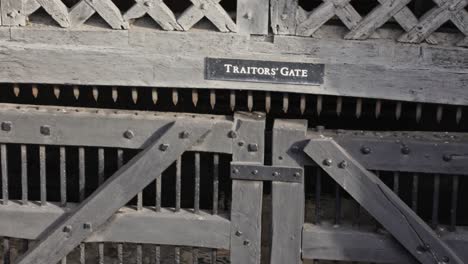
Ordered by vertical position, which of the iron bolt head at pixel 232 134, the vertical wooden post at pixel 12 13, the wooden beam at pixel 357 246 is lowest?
the wooden beam at pixel 357 246

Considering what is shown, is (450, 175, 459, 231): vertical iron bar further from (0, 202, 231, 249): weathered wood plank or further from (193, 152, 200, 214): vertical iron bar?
(193, 152, 200, 214): vertical iron bar

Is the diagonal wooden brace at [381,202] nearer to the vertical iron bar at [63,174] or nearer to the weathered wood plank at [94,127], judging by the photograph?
the weathered wood plank at [94,127]

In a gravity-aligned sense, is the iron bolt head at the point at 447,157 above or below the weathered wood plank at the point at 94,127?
below

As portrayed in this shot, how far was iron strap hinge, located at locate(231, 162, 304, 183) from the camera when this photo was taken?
192 inches

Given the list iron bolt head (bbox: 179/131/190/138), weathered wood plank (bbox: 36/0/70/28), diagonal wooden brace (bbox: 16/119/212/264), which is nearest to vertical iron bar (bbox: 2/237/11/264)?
diagonal wooden brace (bbox: 16/119/212/264)

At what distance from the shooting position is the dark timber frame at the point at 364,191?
4.82 metres

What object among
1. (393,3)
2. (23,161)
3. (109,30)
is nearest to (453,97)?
(393,3)

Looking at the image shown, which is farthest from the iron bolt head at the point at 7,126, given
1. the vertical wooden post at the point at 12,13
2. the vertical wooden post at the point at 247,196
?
the vertical wooden post at the point at 247,196

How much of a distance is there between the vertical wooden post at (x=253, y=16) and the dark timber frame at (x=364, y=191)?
0.59m

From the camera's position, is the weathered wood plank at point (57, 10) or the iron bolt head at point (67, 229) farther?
the iron bolt head at point (67, 229)

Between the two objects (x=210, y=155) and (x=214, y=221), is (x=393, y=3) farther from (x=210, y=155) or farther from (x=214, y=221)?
(x=210, y=155)

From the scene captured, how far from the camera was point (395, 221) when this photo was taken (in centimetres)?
489

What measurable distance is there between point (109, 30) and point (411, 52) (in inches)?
67.9

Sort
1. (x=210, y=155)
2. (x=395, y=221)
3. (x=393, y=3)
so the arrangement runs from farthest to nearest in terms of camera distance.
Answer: (x=210, y=155), (x=395, y=221), (x=393, y=3)
